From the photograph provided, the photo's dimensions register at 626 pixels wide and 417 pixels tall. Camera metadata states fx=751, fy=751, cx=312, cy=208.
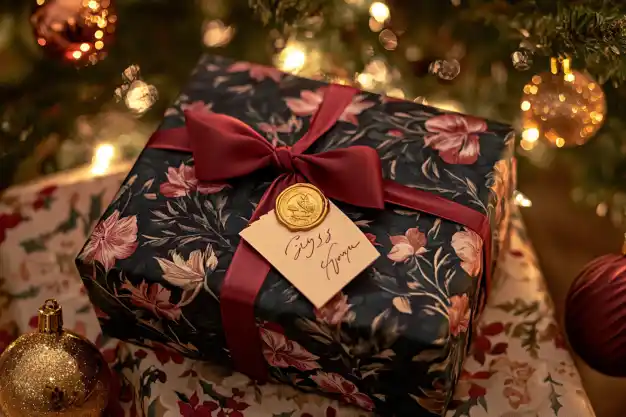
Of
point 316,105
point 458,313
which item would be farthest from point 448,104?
point 458,313

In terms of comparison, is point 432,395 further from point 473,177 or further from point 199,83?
point 199,83

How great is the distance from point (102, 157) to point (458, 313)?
2.69 ft

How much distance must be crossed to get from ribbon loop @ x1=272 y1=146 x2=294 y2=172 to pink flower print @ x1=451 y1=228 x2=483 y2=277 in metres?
0.23

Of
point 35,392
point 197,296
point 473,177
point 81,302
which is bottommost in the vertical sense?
point 81,302

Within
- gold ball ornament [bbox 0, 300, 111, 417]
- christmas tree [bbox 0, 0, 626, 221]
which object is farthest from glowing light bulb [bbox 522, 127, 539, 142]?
gold ball ornament [bbox 0, 300, 111, 417]

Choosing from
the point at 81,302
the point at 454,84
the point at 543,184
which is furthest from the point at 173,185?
the point at 543,184

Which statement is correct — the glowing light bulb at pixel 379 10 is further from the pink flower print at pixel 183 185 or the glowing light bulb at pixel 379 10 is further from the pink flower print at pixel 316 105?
the pink flower print at pixel 183 185

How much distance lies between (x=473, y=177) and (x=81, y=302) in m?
0.65

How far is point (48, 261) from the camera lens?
1239mm

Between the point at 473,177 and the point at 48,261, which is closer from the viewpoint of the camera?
the point at 473,177

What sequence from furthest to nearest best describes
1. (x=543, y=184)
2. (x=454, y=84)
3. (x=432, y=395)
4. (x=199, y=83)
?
1. (x=543, y=184)
2. (x=454, y=84)
3. (x=199, y=83)
4. (x=432, y=395)

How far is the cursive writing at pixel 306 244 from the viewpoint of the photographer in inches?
36.5

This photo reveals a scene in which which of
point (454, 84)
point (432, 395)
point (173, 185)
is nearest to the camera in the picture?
point (432, 395)

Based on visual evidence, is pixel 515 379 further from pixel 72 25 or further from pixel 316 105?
pixel 72 25
